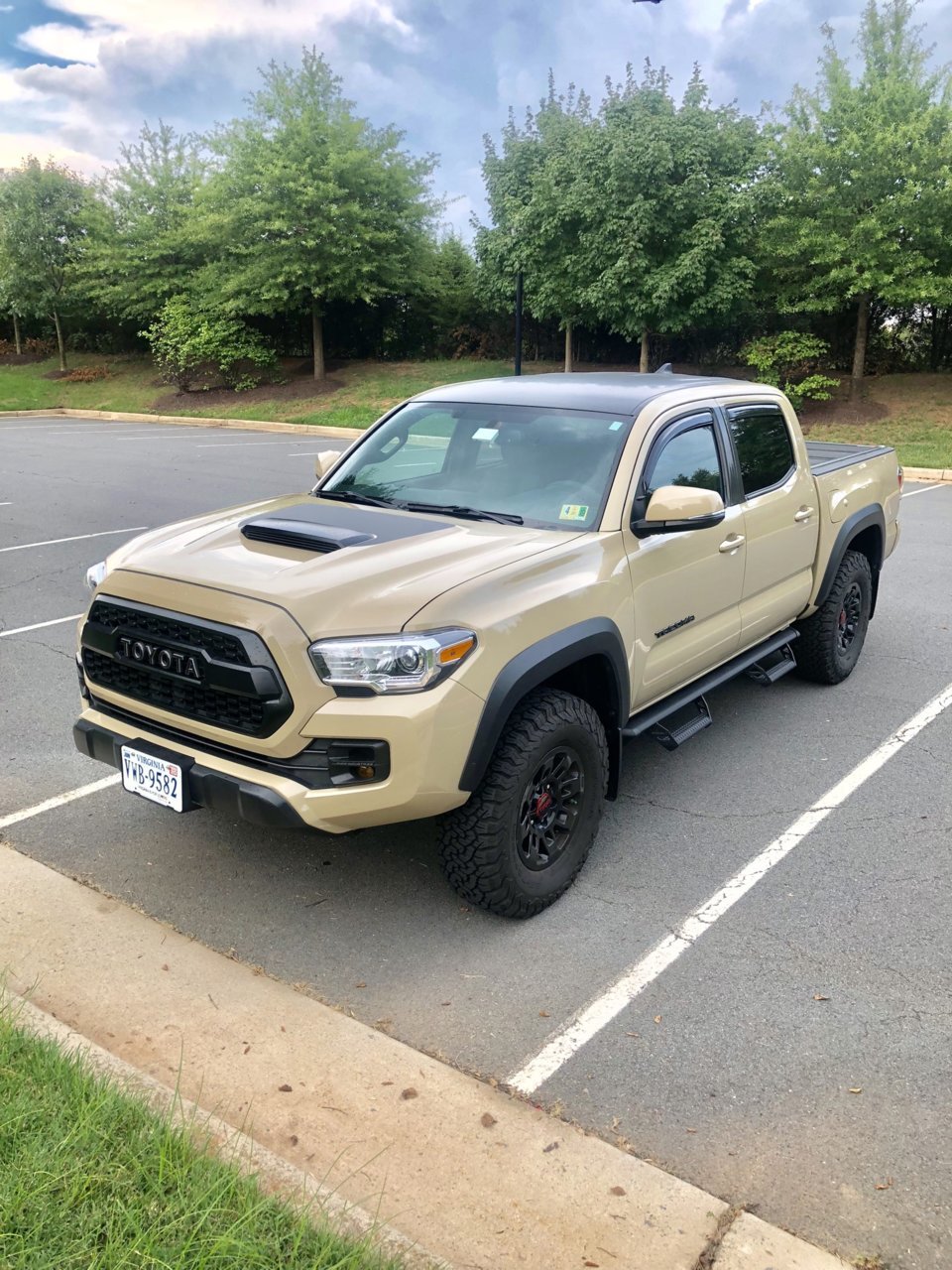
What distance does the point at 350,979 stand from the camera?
3.26 metres

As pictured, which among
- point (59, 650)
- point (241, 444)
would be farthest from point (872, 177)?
point (59, 650)

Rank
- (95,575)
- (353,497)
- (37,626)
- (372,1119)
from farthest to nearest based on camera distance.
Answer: (37,626)
(353,497)
(95,575)
(372,1119)

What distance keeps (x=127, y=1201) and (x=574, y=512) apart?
2.77 metres

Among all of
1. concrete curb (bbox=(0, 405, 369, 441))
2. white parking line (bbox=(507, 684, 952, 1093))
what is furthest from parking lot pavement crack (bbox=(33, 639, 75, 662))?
concrete curb (bbox=(0, 405, 369, 441))

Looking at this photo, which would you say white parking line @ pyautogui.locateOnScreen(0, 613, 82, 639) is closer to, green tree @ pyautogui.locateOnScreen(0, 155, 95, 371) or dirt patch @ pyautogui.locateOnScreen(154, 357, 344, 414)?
dirt patch @ pyautogui.locateOnScreen(154, 357, 344, 414)

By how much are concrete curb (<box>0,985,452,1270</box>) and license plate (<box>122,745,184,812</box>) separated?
2.46ft

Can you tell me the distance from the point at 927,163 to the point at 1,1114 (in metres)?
20.6

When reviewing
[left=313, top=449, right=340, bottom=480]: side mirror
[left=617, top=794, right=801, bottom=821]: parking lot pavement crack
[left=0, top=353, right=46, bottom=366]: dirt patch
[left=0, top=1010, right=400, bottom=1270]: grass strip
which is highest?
[left=0, top=353, right=46, bottom=366]: dirt patch

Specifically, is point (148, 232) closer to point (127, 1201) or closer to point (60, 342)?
point (60, 342)

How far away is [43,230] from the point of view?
3438 centimetres

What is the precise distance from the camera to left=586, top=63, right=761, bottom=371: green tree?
2102 centimetres

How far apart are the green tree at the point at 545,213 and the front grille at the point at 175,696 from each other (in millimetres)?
21000

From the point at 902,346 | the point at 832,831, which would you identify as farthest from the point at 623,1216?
the point at 902,346

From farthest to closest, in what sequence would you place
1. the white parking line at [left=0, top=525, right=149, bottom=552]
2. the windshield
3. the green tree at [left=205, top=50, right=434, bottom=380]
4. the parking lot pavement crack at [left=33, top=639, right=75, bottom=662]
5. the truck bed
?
the green tree at [left=205, top=50, right=434, bottom=380] → the white parking line at [left=0, top=525, right=149, bottom=552] → the parking lot pavement crack at [left=33, top=639, right=75, bottom=662] → the truck bed → the windshield
